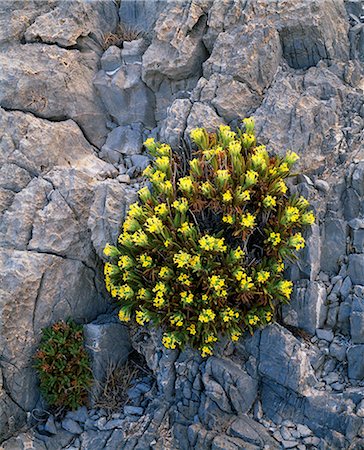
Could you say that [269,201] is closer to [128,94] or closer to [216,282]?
[216,282]

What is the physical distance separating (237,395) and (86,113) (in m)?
5.91

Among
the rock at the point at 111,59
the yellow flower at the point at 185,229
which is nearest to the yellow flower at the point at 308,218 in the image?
the yellow flower at the point at 185,229

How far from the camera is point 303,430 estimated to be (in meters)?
7.38

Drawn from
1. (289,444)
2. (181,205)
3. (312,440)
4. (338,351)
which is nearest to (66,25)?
(181,205)

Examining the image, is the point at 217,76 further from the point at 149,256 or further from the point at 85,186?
the point at 149,256

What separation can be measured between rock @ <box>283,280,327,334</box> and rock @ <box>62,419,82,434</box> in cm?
368

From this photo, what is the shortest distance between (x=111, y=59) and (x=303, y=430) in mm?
7501

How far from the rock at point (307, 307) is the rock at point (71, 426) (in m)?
3.68

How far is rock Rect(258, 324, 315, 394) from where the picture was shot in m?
7.48

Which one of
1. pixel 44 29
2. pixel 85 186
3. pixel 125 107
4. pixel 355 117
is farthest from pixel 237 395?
pixel 44 29

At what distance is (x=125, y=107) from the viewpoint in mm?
10227

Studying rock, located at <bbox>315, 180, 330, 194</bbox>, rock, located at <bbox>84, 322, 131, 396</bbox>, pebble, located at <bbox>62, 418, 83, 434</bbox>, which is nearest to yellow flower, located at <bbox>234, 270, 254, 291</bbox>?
rock, located at <bbox>315, 180, 330, 194</bbox>

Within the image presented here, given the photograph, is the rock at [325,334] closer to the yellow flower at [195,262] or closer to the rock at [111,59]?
the yellow flower at [195,262]

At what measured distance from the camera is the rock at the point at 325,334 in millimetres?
7820
